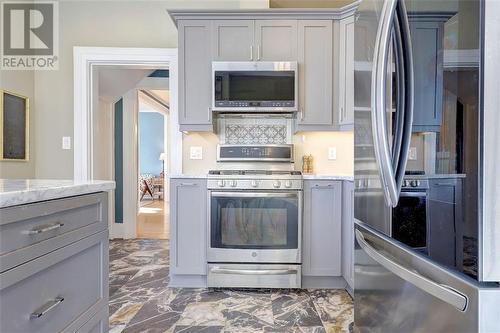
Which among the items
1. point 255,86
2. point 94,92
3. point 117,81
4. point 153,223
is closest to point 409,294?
point 255,86

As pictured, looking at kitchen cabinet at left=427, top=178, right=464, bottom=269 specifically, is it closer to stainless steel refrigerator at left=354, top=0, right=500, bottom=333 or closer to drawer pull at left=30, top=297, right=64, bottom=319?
stainless steel refrigerator at left=354, top=0, right=500, bottom=333

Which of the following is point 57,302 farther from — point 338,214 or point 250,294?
point 338,214

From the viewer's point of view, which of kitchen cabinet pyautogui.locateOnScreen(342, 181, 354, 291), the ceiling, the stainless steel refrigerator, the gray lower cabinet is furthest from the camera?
the ceiling

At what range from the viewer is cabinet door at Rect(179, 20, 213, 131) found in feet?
8.63

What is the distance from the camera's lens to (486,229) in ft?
2.00

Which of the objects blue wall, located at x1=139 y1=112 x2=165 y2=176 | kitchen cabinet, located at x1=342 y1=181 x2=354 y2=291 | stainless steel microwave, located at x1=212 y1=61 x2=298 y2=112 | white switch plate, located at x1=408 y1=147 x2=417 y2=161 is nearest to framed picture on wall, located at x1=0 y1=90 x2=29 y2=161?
stainless steel microwave, located at x1=212 y1=61 x2=298 y2=112

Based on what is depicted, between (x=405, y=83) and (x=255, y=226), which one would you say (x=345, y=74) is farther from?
(x=405, y=83)

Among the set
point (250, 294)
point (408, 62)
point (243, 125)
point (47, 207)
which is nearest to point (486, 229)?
point (408, 62)

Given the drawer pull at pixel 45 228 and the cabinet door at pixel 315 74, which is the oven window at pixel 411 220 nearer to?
the drawer pull at pixel 45 228

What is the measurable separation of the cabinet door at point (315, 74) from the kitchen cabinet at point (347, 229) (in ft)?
2.08

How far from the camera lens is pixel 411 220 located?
33.2 inches

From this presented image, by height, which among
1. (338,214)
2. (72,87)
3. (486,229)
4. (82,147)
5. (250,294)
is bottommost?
(250,294)

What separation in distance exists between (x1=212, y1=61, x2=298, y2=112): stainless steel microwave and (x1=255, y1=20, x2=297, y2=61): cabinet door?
10 cm

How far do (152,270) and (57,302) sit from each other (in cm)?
210
